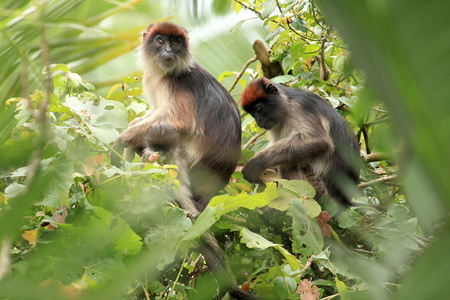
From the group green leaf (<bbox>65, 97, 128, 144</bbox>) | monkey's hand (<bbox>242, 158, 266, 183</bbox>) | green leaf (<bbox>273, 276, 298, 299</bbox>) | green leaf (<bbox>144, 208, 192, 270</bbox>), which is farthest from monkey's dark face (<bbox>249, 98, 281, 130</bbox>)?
green leaf (<bbox>144, 208, 192, 270</bbox>)

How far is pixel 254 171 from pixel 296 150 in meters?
0.52

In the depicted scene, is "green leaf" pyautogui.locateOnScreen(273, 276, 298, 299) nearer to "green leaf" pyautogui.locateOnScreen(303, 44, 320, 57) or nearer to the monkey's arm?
the monkey's arm

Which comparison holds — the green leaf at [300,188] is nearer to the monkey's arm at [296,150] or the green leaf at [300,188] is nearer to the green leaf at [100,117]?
the monkey's arm at [296,150]

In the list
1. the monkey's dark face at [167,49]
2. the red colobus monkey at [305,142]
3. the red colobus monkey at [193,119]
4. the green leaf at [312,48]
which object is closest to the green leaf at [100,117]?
the red colobus monkey at [193,119]

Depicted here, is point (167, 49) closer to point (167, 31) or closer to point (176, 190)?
point (167, 31)

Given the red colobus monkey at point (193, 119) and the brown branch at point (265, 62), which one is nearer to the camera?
the red colobus monkey at point (193, 119)

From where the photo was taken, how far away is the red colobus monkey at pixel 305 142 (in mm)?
4309

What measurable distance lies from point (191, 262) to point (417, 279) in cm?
300

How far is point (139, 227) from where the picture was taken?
247 cm

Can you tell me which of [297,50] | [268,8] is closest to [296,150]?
[297,50]

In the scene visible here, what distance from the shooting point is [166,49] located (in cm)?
435

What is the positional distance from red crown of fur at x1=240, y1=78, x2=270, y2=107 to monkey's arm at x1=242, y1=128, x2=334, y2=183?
515 mm

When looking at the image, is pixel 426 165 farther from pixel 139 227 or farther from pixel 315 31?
pixel 315 31

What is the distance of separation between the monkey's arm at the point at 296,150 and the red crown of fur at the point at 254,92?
1.69 ft
